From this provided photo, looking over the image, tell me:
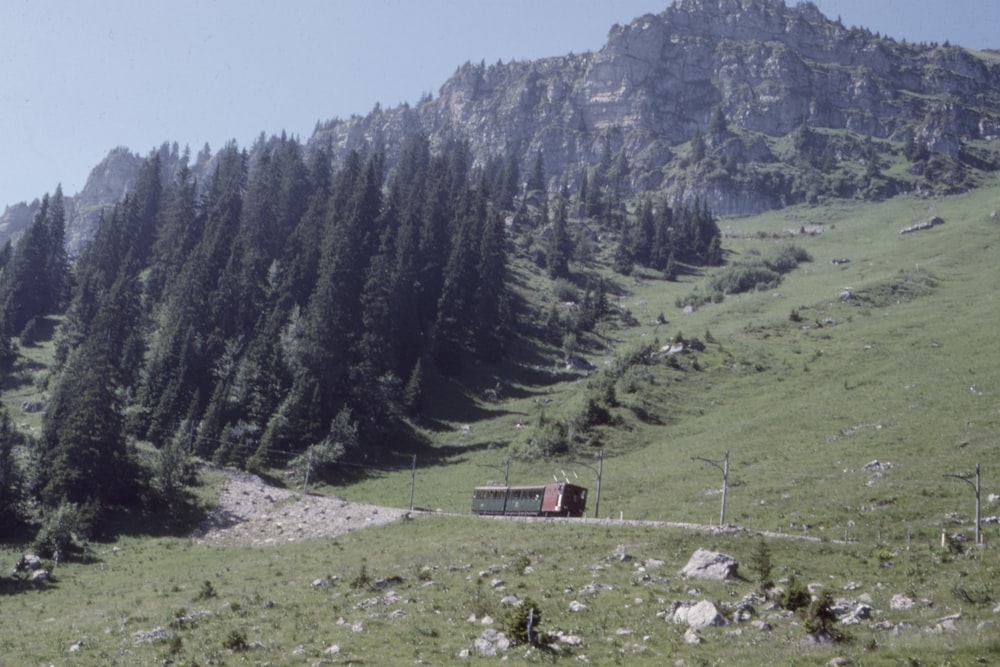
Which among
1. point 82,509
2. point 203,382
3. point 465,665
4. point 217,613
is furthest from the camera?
point 203,382

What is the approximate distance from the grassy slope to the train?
10.8 feet

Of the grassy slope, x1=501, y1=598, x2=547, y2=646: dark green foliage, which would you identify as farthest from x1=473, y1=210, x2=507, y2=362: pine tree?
x1=501, y1=598, x2=547, y2=646: dark green foliage

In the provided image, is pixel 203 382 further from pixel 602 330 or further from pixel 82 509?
pixel 602 330

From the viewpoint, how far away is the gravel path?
61.0 m

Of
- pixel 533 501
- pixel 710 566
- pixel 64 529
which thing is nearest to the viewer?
pixel 710 566

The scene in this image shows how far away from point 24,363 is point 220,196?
4215cm

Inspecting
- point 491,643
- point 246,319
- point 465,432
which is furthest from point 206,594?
point 246,319

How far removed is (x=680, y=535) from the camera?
4078cm

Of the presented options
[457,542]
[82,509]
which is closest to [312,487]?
[82,509]

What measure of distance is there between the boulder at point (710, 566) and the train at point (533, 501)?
2383cm

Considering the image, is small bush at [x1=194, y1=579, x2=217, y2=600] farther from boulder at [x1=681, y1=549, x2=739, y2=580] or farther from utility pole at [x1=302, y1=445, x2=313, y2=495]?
utility pole at [x1=302, y1=445, x2=313, y2=495]

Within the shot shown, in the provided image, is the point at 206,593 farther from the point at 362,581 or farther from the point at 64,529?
the point at 64,529

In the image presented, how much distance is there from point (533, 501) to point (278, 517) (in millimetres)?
21997

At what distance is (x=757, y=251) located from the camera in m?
180
